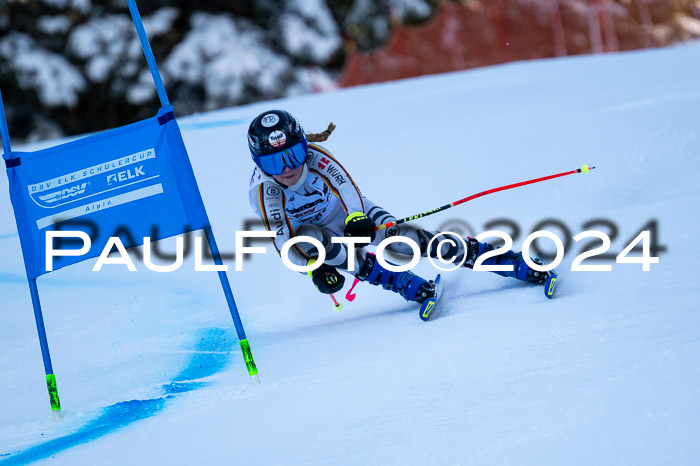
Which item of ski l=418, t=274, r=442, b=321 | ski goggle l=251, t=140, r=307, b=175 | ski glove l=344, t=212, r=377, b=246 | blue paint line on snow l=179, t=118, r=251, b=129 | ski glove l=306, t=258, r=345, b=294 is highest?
blue paint line on snow l=179, t=118, r=251, b=129

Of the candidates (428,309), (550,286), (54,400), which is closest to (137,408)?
(54,400)

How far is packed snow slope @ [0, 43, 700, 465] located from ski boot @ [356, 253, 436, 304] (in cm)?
13

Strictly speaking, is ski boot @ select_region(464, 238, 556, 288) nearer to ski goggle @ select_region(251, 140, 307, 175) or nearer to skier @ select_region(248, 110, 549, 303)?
skier @ select_region(248, 110, 549, 303)

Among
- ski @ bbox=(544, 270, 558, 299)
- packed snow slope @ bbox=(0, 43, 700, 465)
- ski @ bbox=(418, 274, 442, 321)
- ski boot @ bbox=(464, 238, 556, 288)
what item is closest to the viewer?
packed snow slope @ bbox=(0, 43, 700, 465)

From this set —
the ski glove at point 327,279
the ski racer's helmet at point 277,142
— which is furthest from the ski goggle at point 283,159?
the ski glove at point 327,279

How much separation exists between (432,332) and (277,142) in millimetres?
1003

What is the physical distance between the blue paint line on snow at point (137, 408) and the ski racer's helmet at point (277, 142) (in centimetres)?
88

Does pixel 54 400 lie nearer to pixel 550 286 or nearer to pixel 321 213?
pixel 321 213

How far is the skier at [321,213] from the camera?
3.32 m

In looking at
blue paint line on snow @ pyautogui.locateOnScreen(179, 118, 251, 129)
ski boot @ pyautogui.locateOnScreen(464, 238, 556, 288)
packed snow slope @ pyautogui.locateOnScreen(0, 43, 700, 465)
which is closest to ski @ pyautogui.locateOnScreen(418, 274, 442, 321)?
packed snow slope @ pyautogui.locateOnScreen(0, 43, 700, 465)

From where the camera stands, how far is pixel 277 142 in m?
3.27

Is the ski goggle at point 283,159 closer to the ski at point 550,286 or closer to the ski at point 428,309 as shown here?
the ski at point 428,309

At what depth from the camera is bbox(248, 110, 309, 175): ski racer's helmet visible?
328 cm

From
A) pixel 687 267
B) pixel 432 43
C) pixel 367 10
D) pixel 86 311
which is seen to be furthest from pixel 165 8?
pixel 687 267
